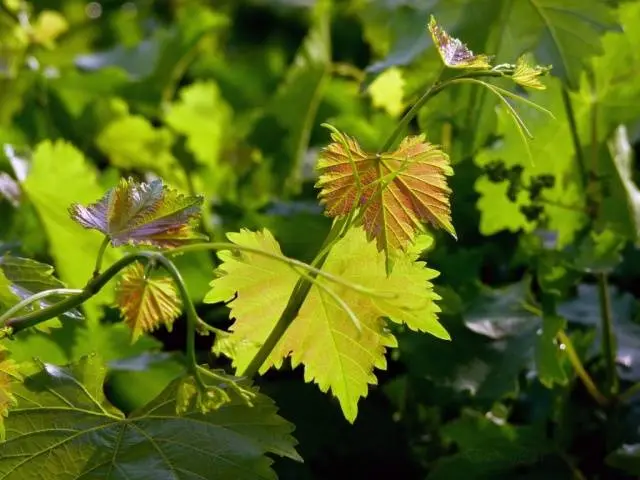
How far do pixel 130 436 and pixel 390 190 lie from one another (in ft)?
0.56

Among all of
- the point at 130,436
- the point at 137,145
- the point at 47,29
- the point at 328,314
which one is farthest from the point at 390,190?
the point at 47,29

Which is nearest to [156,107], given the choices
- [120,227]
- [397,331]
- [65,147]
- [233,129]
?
[233,129]

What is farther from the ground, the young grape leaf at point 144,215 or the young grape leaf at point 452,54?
the young grape leaf at point 452,54

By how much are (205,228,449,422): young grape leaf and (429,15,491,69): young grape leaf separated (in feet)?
0.31

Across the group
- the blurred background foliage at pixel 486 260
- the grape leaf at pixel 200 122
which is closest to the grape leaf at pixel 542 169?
the blurred background foliage at pixel 486 260

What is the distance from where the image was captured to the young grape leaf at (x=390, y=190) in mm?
493

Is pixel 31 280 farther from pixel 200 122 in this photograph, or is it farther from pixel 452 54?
pixel 200 122

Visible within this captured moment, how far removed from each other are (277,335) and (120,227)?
0.09 meters

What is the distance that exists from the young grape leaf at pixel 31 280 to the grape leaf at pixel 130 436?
0.11ft

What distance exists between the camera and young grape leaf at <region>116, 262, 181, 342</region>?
48 centimetres

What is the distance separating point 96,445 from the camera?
0.51m

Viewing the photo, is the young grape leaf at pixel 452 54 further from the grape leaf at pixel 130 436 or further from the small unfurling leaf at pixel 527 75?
the grape leaf at pixel 130 436

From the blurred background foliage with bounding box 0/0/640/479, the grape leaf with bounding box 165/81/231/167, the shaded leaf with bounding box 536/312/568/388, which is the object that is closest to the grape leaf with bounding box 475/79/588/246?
the blurred background foliage with bounding box 0/0/640/479

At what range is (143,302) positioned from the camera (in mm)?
485
